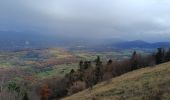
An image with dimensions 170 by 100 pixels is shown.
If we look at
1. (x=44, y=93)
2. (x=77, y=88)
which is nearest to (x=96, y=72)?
(x=77, y=88)

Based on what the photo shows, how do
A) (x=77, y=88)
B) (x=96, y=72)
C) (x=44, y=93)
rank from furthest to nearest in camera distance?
(x=44, y=93) < (x=96, y=72) < (x=77, y=88)

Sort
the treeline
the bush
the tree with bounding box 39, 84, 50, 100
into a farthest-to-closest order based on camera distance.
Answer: the tree with bounding box 39, 84, 50, 100, the treeline, the bush

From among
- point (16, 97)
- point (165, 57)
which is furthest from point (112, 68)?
point (16, 97)

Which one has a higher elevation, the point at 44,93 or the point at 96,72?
the point at 96,72

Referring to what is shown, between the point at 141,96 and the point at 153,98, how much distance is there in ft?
12.1

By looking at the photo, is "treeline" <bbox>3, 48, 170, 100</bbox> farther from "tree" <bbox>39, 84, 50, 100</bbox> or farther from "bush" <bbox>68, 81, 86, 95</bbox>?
"bush" <bbox>68, 81, 86, 95</bbox>

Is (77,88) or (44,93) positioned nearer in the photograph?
(77,88)

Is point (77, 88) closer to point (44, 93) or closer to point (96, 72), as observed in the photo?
point (96, 72)

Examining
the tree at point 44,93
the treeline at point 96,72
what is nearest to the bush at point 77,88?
the treeline at point 96,72

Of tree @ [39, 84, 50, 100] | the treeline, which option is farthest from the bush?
tree @ [39, 84, 50, 100]

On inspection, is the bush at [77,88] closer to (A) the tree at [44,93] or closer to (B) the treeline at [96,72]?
(B) the treeline at [96,72]

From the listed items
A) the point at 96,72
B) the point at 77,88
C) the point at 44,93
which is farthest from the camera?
the point at 44,93

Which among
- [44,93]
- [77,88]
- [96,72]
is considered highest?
[96,72]

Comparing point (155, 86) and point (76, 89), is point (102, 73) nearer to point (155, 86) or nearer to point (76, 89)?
point (76, 89)
